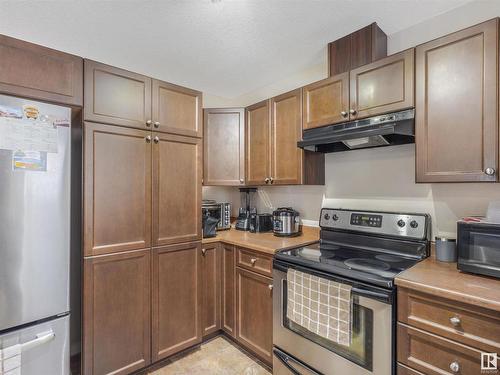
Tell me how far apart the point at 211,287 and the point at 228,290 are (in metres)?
0.15

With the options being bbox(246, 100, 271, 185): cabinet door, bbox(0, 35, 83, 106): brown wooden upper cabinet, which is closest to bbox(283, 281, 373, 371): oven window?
bbox(246, 100, 271, 185): cabinet door

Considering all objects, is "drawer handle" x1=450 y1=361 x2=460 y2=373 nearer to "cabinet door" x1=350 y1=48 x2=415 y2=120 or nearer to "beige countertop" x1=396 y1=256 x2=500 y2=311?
"beige countertop" x1=396 y1=256 x2=500 y2=311

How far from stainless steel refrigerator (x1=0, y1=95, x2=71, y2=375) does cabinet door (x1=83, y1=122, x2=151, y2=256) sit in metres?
0.12

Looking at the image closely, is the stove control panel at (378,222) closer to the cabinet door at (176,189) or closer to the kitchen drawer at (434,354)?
the kitchen drawer at (434,354)

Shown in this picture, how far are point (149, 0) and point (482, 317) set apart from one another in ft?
7.36

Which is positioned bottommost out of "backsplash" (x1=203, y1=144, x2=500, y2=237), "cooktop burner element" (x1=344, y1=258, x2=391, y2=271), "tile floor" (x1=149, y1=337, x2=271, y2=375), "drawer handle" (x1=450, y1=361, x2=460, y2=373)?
"tile floor" (x1=149, y1=337, x2=271, y2=375)

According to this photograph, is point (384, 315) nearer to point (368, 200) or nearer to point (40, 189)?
point (368, 200)

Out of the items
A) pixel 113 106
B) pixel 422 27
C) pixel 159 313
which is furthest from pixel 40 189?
pixel 422 27

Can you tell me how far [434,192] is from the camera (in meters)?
1.71

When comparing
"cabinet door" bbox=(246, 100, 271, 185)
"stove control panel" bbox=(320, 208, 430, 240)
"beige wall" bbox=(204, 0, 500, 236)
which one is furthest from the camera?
"cabinet door" bbox=(246, 100, 271, 185)

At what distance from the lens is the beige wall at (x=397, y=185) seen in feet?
5.14

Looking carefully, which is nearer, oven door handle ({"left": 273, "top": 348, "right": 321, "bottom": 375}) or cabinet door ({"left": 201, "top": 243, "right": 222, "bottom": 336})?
oven door handle ({"left": 273, "top": 348, "right": 321, "bottom": 375})

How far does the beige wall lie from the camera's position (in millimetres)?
1565

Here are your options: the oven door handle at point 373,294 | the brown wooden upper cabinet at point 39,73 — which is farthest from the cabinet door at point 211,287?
the brown wooden upper cabinet at point 39,73
